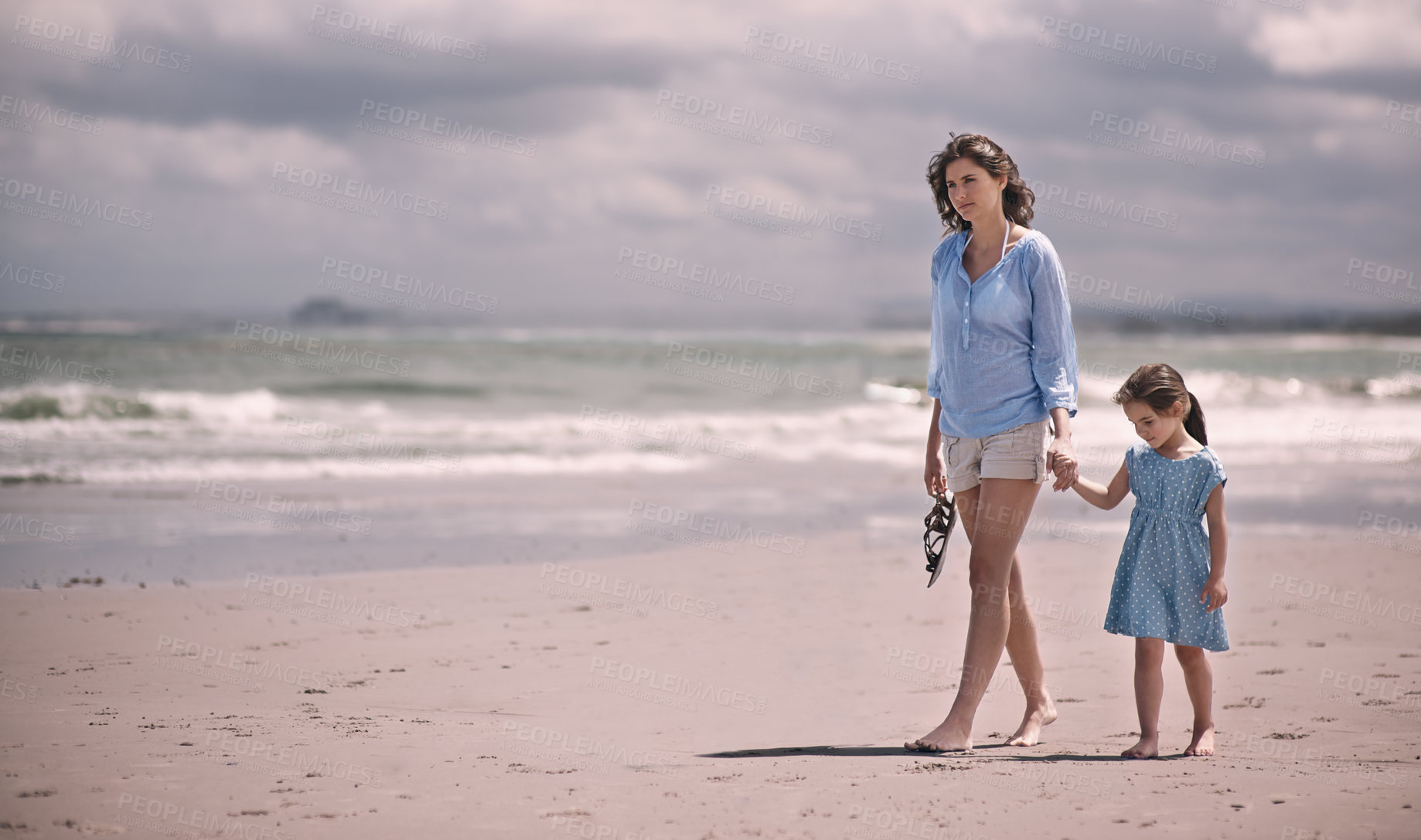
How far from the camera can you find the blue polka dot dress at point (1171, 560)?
352 cm

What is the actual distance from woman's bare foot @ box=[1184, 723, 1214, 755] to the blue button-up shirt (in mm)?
1168

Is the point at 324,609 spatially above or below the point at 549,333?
below

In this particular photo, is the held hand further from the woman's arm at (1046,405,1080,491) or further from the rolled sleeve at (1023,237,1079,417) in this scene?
the rolled sleeve at (1023,237,1079,417)

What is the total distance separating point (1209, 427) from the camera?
1823 cm

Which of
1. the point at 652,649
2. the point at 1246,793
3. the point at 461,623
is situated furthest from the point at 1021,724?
the point at 461,623

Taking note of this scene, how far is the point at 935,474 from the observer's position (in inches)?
151

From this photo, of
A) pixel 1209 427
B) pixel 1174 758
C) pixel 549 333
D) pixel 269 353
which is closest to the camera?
pixel 1174 758

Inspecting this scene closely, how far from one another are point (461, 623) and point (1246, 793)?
150 inches

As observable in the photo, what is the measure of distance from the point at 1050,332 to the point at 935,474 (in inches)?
27.8

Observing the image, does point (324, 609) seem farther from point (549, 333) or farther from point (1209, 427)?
point (549, 333)

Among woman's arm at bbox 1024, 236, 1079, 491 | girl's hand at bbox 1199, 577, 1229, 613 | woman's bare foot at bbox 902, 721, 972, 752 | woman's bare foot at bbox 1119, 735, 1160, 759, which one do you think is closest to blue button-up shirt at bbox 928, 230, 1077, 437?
woman's arm at bbox 1024, 236, 1079, 491

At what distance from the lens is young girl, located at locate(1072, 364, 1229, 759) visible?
3.51 metres

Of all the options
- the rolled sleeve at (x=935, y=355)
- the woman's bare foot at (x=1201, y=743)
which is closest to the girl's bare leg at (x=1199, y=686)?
the woman's bare foot at (x=1201, y=743)

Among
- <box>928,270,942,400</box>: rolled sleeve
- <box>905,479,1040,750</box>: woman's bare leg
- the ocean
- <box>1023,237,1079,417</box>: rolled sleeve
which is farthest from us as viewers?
the ocean
